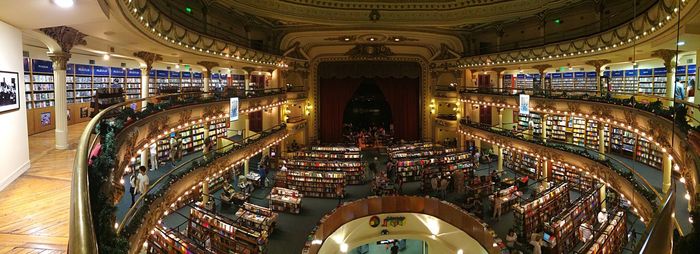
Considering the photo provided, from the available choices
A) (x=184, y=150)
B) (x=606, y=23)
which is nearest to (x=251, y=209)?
(x=184, y=150)

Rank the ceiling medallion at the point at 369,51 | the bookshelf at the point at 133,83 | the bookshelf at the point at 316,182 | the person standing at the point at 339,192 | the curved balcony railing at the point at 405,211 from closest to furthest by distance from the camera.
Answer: the curved balcony railing at the point at 405,211 → the person standing at the point at 339,192 → the bookshelf at the point at 316,182 → the bookshelf at the point at 133,83 → the ceiling medallion at the point at 369,51

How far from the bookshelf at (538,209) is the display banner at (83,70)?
14245mm

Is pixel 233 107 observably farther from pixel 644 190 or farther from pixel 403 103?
pixel 403 103

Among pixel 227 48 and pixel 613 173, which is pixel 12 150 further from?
pixel 613 173

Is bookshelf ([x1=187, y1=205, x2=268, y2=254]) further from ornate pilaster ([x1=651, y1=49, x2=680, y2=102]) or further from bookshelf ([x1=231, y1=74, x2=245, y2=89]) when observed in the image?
bookshelf ([x1=231, y1=74, x2=245, y2=89])

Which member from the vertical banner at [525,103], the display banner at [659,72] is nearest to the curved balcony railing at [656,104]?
the vertical banner at [525,103]

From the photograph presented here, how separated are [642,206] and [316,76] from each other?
1648cm

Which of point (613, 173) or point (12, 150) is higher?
point (12, 150)

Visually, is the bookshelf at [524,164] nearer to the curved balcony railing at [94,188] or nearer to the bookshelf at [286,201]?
the bookshelf at [286,201]

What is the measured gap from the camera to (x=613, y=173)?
32.9ft

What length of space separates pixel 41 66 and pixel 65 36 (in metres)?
5.05

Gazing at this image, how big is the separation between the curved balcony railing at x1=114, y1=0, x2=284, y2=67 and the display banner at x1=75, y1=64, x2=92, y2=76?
424 cm

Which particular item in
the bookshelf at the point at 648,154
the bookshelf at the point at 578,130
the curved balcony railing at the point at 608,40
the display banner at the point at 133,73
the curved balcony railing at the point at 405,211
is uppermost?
the curved balcony railing at the point at 608,40

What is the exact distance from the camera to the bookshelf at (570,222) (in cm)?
966
